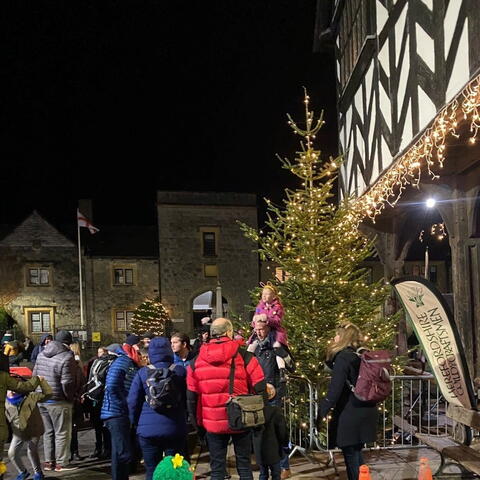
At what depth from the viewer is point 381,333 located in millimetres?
7434

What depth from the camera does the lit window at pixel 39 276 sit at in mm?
29114

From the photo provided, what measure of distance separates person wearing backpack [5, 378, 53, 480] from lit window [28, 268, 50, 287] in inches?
988

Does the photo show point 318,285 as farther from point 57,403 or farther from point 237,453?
point 57,403

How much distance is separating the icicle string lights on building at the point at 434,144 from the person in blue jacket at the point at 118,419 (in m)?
4.89

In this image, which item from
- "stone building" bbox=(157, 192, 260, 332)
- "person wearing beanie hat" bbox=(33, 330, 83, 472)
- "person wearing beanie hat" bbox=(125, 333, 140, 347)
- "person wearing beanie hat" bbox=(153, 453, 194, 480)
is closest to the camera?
"person wearing beanie hat" bbox=(153, 453, 194, 480)

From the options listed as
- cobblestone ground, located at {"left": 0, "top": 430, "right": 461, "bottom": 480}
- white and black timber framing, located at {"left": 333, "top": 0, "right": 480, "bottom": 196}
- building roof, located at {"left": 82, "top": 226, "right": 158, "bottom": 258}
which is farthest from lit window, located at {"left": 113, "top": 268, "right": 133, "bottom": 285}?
cobblestone ground, located at {"left": 0, "top": 430, "right": 461, "bottom": 480}

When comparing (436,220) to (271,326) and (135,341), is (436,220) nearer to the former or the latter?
(271,326)

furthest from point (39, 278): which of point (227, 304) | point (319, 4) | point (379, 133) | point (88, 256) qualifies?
point (379, 133)

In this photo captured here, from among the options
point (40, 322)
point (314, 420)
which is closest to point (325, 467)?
point (314, 420)

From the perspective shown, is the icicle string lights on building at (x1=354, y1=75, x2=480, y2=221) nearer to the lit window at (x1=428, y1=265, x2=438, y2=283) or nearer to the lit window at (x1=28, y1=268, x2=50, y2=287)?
the lit window at (x1=428, y1=265, x2=438, y2=283)

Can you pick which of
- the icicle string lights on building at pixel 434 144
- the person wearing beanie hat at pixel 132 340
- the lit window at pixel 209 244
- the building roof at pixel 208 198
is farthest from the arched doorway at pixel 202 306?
the person wearing beanie hat at pixel 132 340

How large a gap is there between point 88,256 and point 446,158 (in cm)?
2565

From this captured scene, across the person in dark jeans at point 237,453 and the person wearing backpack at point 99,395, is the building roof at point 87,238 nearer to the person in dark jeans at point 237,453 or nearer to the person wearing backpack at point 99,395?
the person wearing backpack at point 99,395

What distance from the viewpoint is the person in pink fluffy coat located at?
581 centimetres
